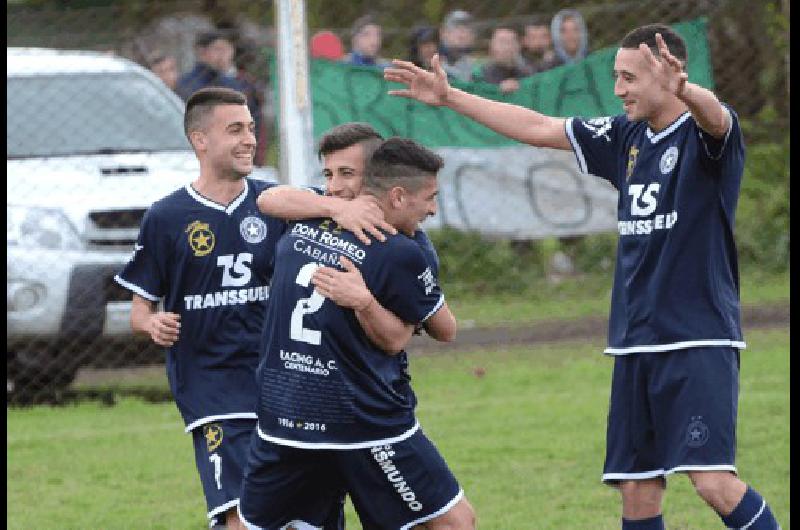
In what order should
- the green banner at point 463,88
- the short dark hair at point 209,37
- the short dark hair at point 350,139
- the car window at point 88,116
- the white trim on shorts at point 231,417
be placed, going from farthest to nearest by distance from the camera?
the green banner at point 463,88 < the short dark hair at point 209,37 < the car window at point 88,116 < the white trim on shorts at point 231,417 < the short dark hair at point 350,139

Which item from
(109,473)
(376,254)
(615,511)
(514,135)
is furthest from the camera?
(109,473)

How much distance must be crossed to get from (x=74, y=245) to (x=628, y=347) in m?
5.66

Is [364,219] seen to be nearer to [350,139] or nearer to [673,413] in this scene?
[350,139]

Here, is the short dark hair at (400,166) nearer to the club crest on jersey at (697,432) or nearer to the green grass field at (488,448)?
the club crest on jersey at (697,432)

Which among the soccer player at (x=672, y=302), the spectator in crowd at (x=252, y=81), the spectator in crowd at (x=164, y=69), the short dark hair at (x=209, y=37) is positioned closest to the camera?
the soccer player at (x=672, y=302)

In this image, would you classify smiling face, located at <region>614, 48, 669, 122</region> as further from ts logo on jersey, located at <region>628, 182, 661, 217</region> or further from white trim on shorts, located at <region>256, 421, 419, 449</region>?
white trim on shorts, located at <region>256, 421, 419, 449</region>

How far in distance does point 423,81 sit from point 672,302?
1.25 m

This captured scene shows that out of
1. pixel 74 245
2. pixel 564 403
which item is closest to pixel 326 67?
pixel 74 245

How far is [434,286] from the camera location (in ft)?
17.8

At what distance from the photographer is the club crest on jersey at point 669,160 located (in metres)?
6.00

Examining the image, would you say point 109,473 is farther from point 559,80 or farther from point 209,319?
point 559,80

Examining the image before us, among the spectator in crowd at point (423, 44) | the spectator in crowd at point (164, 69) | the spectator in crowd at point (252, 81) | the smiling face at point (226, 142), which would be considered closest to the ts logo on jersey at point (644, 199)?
the smiling face at point (226, 142)

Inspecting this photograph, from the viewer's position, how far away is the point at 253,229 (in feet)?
21.0

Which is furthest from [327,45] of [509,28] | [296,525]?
[296,525]
